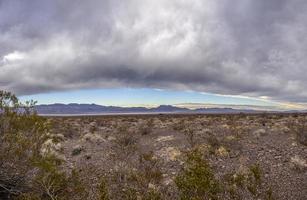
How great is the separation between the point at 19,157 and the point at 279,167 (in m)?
9.81

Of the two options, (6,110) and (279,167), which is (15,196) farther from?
(279,167)

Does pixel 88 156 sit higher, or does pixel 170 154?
pixel 170 154

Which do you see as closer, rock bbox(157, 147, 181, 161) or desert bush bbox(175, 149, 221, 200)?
desert bush bbox(175, 149, 221, 200)

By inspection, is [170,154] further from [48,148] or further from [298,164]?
[48,148]

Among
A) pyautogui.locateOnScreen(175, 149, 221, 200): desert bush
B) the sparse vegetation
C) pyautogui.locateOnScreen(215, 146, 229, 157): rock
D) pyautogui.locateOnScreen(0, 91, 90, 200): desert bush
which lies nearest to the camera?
pyautogui.locateOnScreen(175, 149, 221, 200): desert bush

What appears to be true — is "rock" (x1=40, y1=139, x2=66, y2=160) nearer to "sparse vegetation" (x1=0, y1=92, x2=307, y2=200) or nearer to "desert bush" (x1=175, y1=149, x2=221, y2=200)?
"sparse vegetation" (x1=0, y1=92, x2=307, y2=200)

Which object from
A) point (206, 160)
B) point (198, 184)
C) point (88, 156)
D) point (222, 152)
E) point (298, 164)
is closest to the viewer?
point (198, 184)

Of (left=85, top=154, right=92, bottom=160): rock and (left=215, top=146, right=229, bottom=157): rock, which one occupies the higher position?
(left=215, top=146, right=229, bottom=157): rock

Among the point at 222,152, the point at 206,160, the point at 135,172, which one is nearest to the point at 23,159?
the point at 135,172

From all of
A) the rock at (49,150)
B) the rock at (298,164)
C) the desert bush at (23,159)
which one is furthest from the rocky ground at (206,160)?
the desert bush at (23,159)

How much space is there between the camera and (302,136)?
21719 millimetres

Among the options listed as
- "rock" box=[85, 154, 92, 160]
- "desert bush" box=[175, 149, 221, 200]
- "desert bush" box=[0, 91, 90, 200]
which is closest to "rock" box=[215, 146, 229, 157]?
"rock" box=[85, 154, 92, 160]

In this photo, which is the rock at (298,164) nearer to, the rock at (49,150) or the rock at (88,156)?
the rock at (49,150)

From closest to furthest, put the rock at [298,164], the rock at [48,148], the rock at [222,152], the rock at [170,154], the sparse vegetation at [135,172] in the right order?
the sparse vegetation at [135,172] → the rock at [48,148] → the rock at [298,164] → the rock at [170,154] → the rock at [222,152]
